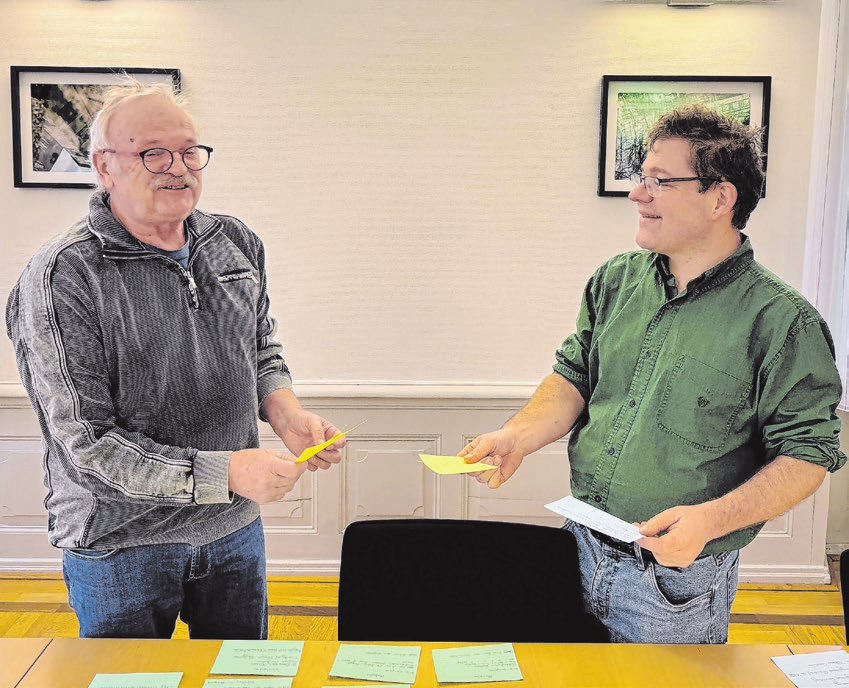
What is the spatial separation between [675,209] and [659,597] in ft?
2.76

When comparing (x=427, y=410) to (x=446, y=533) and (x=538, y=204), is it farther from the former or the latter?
(x=446, y=533)

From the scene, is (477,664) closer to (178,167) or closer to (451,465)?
(451,465)

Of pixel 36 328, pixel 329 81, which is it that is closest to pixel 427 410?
pixel 329 81

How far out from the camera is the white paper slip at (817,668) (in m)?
1.45

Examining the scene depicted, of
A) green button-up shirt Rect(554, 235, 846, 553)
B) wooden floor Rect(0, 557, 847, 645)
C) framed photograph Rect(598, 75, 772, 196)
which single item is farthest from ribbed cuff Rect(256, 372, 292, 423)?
framed photograph Rect(598, 75, 772, 196)

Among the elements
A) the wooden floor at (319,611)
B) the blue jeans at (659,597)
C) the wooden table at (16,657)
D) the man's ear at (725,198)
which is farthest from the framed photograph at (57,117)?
the blue jeans at (659,597)

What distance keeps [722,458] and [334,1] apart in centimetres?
266

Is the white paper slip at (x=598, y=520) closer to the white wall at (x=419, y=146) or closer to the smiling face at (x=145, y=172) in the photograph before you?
the smiling face at (x=145, y=172)

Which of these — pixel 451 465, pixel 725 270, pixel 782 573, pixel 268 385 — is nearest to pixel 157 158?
pixel 268 385

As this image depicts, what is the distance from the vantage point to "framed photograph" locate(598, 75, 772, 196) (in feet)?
11.3

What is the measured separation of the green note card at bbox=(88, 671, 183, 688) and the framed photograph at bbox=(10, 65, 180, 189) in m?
2.60

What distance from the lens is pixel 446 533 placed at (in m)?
1.82

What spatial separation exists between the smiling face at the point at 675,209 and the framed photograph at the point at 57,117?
2.44 metres

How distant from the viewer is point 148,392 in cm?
172
